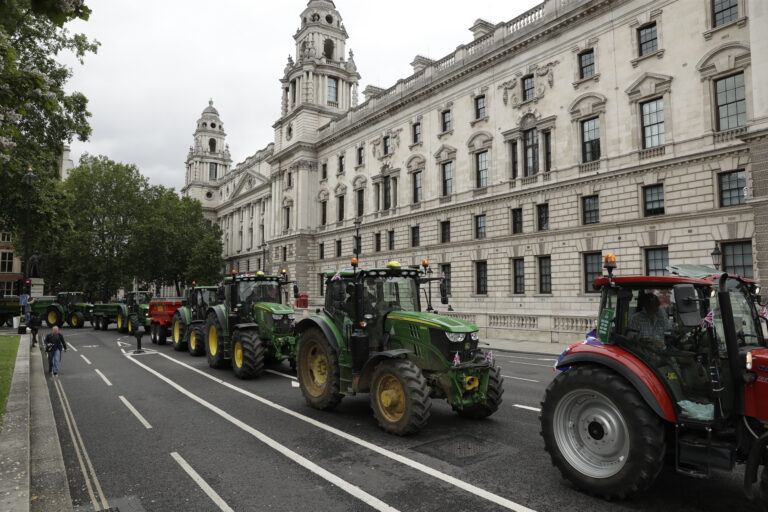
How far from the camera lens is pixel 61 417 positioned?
29.7ft

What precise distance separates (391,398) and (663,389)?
12.9ft

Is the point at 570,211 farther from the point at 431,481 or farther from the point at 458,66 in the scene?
the point at 431,481

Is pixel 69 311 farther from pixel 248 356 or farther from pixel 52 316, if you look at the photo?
pixel 248 356

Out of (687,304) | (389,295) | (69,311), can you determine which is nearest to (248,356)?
(389,295)

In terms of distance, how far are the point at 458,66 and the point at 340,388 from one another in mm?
32387

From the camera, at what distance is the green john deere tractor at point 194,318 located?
17.8m

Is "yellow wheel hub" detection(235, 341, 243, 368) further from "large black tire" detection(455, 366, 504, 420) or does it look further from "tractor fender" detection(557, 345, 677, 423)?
"tractor fender" detection(557, 345, 677, 423)

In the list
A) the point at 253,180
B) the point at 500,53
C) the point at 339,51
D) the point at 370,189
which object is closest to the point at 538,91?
the point at 500,53

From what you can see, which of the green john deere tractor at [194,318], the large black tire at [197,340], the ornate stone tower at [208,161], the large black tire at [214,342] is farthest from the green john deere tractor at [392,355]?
the ornate stone tower at [208,161]

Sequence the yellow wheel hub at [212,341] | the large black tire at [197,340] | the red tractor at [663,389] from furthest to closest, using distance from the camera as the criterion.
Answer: the large black tire at [197,340] → the yellow wheel hub at [212,341] → the red tractor at [663,389]

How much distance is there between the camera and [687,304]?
4203 mm

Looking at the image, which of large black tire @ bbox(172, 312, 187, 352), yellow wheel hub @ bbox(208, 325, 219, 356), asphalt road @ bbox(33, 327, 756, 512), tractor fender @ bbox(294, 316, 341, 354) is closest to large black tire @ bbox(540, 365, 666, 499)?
asphalt road @ bbox(33, 327, 756, 512)

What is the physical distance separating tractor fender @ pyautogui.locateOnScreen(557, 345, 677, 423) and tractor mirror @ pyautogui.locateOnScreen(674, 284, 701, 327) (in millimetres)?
940

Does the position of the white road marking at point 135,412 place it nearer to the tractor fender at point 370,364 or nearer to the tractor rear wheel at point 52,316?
the tractor fender at point 370,364
